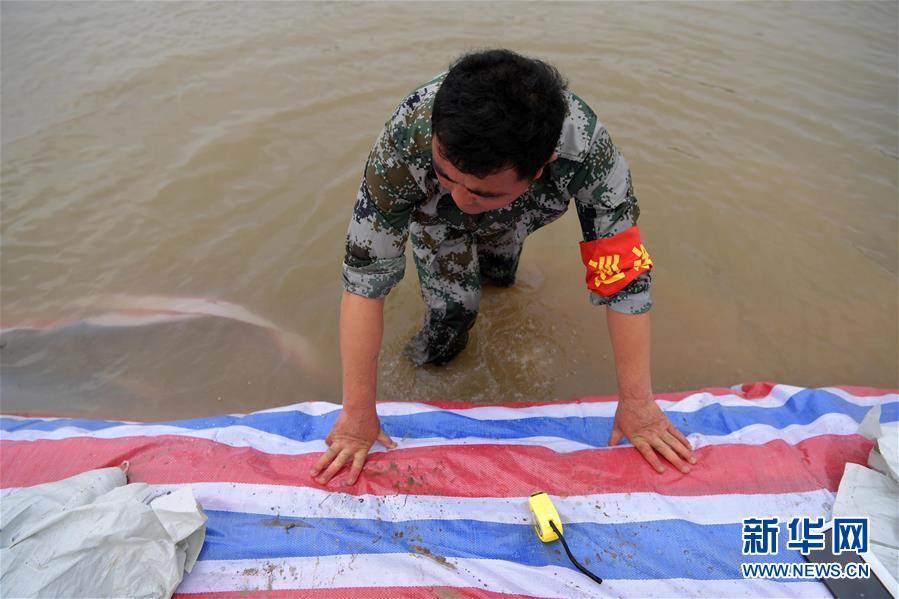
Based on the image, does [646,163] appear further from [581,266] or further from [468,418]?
[468,418]

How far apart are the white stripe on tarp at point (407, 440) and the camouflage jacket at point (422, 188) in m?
0.56

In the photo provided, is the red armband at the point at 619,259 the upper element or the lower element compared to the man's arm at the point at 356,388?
upper

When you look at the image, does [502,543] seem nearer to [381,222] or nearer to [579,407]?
[579,407]

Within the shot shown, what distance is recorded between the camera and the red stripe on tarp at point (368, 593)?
140 cm

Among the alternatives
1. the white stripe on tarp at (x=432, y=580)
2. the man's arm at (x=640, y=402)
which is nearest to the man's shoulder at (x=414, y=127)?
the man's arm at (x=640, y=402)

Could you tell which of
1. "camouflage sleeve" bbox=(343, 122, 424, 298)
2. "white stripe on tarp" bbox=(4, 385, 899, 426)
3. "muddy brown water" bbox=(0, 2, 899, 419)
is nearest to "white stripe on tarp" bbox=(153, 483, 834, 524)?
"white stripe on tarp" bbox=(4, 385, 899, 426)

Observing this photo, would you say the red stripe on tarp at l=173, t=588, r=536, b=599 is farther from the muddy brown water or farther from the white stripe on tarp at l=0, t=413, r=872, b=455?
the muddy brown water

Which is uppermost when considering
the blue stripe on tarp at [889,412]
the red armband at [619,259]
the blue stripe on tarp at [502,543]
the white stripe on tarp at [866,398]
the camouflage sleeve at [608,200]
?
the camouflage sleeve at [608,200]

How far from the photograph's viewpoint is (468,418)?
2.00m

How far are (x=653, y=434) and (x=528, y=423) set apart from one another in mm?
444

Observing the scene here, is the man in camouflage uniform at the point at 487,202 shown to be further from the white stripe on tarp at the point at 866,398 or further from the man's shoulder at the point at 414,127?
the white stripe on tarp at the point at 866,398

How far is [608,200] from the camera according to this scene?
1551 millimetres

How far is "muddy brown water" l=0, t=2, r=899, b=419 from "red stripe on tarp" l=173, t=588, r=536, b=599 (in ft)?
3.72

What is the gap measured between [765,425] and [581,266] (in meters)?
1.48
